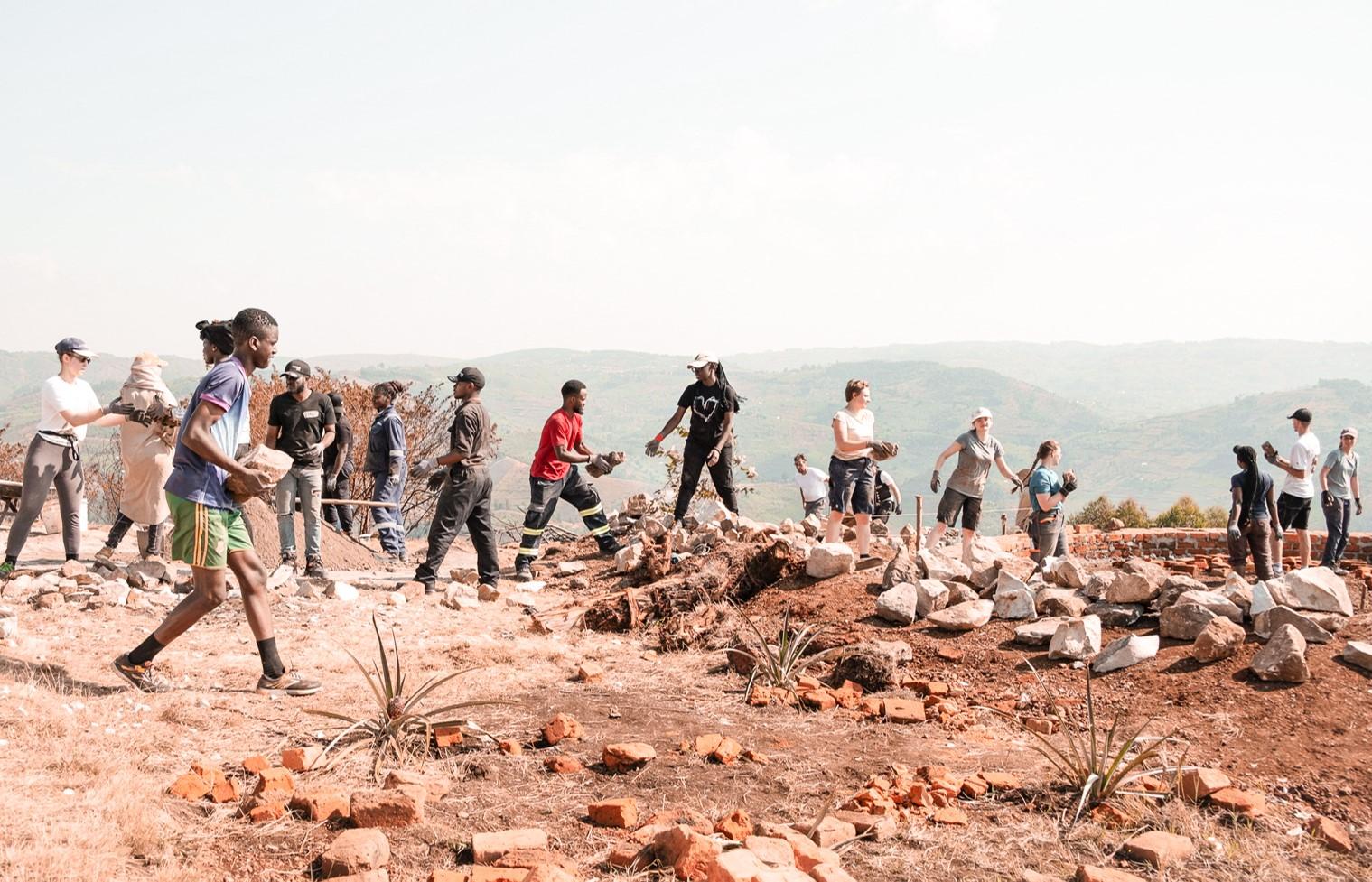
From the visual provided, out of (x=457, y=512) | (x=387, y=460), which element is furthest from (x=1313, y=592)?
(x=387, y=460)

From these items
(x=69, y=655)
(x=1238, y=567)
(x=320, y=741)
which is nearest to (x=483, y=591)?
(x=69, y=655)

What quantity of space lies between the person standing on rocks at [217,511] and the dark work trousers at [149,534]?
11.6 ft

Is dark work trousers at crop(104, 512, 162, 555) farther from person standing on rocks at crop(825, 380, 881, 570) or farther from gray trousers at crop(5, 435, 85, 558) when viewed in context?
person standing on rocks at crop(825, 380, 881, 570)

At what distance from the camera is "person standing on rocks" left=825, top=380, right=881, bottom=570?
8414 millimetres

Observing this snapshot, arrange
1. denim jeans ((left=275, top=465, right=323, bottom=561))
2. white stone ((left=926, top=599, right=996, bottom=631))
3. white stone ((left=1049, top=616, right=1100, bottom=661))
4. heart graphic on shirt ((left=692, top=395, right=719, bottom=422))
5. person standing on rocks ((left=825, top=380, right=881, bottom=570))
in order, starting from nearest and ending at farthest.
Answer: white stone ((left=1049, top=616, right=1100, bottom=661)) < white stone ((left=926, top=599, right=996, bottom=631)) < person standing on rocks ((left=825, top=380, right=881, bottom=570)) < denim jeans ((left=275, top=465, right=323, bottom=561)) < heart graphic on shirt ((left=692, top=395, right=719, bottom=422))

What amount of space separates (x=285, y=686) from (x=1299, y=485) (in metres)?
9.93

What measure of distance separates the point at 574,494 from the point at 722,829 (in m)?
6.34

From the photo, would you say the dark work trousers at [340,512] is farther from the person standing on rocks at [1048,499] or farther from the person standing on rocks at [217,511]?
the person standing on rocks at [1048,499]

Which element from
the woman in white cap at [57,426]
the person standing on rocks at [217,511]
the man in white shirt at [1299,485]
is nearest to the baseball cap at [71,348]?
the woman in white cap at [57,426]

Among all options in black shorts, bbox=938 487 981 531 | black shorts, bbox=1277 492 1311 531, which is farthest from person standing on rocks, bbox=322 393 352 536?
black shorts, bbox=1277 492 1311 531

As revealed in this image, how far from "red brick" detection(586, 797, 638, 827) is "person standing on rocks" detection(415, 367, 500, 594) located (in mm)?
4595

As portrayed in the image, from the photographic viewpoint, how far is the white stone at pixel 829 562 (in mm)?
7785

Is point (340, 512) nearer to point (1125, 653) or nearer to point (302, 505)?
point (302, 505)

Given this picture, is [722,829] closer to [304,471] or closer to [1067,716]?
[1067,716]
